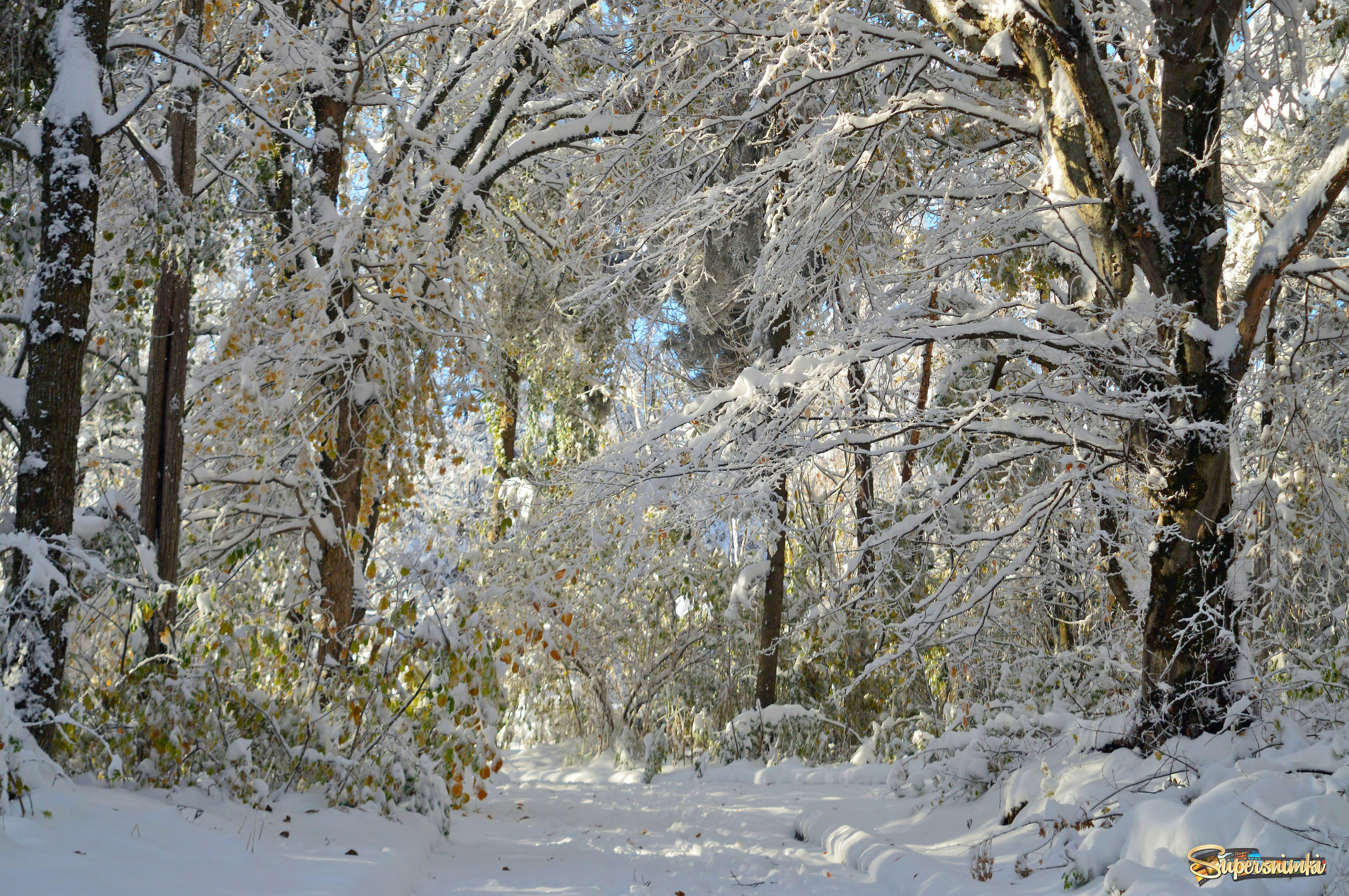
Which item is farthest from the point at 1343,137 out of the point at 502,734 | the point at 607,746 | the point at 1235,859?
the point at 502,734

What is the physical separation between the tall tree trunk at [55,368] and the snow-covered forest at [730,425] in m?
0.02

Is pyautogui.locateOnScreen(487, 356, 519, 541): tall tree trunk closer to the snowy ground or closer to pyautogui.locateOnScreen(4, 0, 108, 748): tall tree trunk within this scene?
the snowy ground

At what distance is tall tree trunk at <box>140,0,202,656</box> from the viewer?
20.5 feet

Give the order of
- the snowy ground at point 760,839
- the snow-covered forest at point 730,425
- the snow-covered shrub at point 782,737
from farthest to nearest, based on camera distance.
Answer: the snow-covered shrub at point 782,737 → the snow-covered forest at point 730,425 → the snowy ground at point 760,839

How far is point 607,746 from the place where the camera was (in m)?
11.7

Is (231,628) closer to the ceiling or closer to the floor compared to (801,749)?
closer to the ceiling

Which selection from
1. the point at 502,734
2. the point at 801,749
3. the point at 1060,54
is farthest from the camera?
the point at 502,734

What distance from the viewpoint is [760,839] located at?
6613mm

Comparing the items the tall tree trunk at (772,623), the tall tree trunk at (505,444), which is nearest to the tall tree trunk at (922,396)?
the tall tree trunk at (772,623)

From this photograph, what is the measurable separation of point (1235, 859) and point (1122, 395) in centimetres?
244

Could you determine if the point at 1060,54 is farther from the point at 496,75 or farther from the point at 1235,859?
the point at 496,75


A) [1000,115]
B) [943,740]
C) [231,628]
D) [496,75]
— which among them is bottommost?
[943,740]

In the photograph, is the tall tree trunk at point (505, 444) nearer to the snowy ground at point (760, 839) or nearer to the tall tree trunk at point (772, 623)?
the tall tree trunk at point (772, 623)

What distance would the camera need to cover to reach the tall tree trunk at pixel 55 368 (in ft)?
16.1
